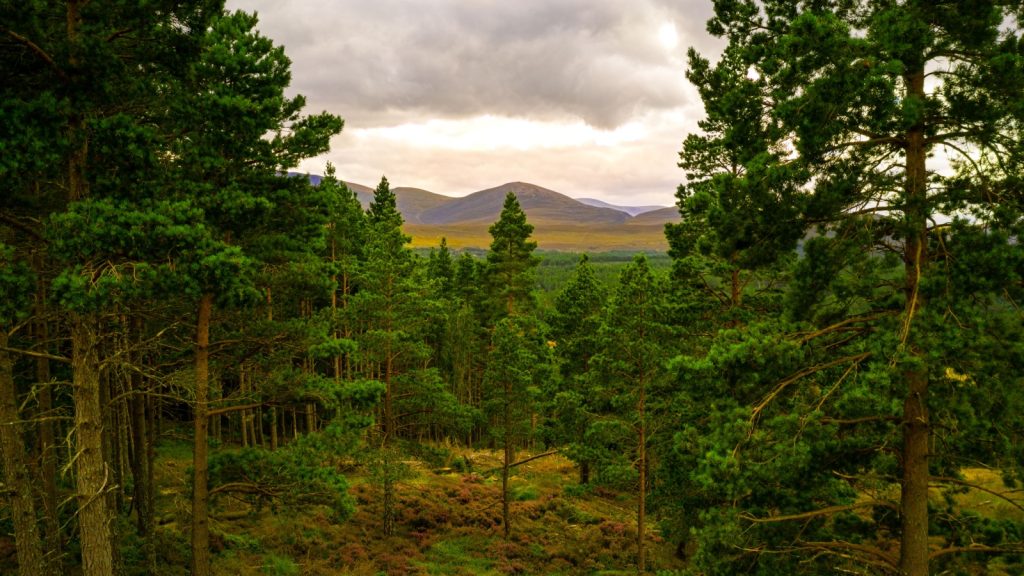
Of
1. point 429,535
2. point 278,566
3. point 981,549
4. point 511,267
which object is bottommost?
point 429,535

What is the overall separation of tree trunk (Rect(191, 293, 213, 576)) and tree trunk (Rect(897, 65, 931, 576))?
11.1 m

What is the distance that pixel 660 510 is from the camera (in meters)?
20.4

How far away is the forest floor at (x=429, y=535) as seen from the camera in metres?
16.2

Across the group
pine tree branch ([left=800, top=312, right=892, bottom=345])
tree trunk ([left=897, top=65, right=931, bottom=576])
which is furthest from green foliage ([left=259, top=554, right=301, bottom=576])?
pine tree branch ([left=800, top=312, right=892, bottom=345])

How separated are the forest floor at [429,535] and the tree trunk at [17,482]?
2186 millimetres

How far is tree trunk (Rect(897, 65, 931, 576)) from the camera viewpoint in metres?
6.81

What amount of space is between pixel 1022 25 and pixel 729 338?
17.3 ft

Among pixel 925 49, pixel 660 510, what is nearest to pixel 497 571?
pixel 660 510

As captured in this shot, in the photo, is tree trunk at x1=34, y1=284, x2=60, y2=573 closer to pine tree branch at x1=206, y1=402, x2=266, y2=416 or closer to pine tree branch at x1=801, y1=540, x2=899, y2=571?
pine tree branch at x1=206, y1=402, x2=266, y2=416

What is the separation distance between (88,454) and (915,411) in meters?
11.6

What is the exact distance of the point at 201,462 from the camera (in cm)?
1012

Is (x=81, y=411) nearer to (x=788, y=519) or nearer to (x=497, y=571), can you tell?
(x=788, y=519)

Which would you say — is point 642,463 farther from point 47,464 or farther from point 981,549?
point 47,464

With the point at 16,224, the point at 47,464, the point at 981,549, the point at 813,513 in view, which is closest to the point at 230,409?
the point at 16,224
